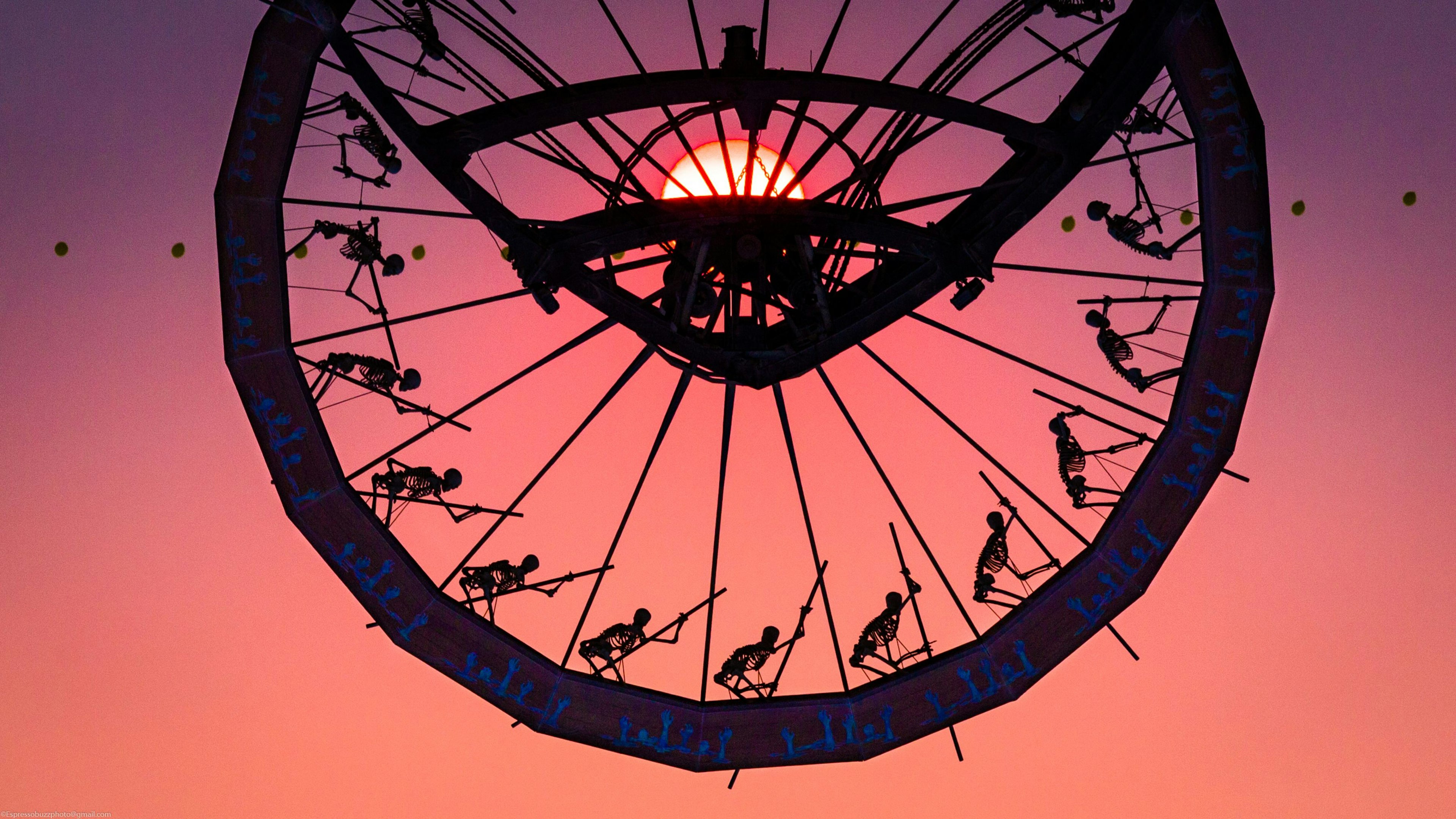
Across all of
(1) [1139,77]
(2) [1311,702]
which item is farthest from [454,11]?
(2) [1311,702]

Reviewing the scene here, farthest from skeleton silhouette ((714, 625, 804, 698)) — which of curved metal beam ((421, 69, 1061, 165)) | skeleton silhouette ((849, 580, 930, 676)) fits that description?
curved metal beam ((421, 69, 1061, 165))

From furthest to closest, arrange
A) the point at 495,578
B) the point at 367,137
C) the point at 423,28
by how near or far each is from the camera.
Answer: the point at 495,578 < the point at 367,137 < the point at 423,28

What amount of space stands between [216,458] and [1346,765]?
14.7 metres

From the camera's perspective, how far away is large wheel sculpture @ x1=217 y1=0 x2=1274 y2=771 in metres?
10.4

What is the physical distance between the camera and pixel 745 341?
11734 millimetres

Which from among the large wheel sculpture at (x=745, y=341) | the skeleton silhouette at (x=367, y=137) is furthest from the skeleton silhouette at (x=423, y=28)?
the skeleton silhouette at (x=367, y=137)

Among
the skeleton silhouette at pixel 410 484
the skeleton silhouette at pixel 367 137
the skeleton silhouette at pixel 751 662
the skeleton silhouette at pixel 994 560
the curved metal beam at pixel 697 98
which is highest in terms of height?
the skeleton silhouette at pixel 367 137

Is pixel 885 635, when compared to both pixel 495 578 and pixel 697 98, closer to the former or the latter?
pixel 495 578

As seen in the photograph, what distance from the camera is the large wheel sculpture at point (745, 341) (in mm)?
10430

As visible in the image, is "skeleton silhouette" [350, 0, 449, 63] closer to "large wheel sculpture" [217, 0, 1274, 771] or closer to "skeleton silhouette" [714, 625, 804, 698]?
"large wheel sculpture" [217, 0, 1274, 771]

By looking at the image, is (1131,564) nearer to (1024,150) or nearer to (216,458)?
(1024,150)

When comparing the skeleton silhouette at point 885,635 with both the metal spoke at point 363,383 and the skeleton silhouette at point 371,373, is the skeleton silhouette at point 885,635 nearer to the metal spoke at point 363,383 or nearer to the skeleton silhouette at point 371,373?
the metal spoke at point 363,383

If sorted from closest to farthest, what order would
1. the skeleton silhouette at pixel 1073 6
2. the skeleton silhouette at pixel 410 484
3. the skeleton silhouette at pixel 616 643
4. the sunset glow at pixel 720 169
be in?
the skeleton silhouette at pixel 1073 6, the sunset glow at pixel 720 169, the skeleton silhouette at pixel 410 484, the skeleton silhouette at pixel 616 643

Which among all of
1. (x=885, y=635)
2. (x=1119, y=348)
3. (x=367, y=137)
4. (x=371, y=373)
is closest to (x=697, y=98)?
(x=367, y=137)
